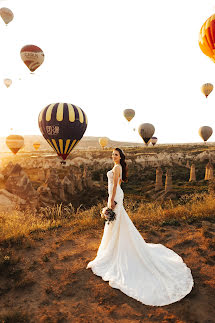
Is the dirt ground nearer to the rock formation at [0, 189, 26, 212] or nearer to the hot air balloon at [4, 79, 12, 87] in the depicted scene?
the rock formation at [0, 189, 26, 212]

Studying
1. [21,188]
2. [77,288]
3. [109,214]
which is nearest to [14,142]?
[21,188]

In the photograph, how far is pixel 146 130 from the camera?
2149 inches

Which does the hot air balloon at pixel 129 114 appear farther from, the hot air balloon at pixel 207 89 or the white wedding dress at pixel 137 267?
the white wedding dress at pixel 137 267

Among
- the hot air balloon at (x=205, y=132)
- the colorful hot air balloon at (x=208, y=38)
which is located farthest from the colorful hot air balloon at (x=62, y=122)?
the hot air balloon at (x=205, y=132)

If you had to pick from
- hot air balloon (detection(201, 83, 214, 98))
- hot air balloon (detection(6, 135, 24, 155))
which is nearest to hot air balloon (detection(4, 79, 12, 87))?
hot air balloon (detection(6, 135, 24, 155))

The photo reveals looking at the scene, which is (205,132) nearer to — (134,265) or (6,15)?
(6,15)

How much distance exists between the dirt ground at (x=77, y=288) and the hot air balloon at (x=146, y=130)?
48580mm

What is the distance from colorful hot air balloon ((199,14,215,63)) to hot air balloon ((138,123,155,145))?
1383 inches

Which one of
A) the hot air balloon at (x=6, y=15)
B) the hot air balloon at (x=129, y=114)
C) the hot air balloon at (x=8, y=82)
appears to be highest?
the hot air balloon at (x=6, y=15)

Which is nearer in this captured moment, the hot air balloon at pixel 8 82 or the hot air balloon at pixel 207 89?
the hot air balloon at pixel 8 82

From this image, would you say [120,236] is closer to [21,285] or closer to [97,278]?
[97,278]

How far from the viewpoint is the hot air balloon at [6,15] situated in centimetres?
3078

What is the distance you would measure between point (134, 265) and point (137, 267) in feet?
0.26

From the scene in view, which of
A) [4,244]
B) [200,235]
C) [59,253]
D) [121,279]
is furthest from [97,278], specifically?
[200,235]
